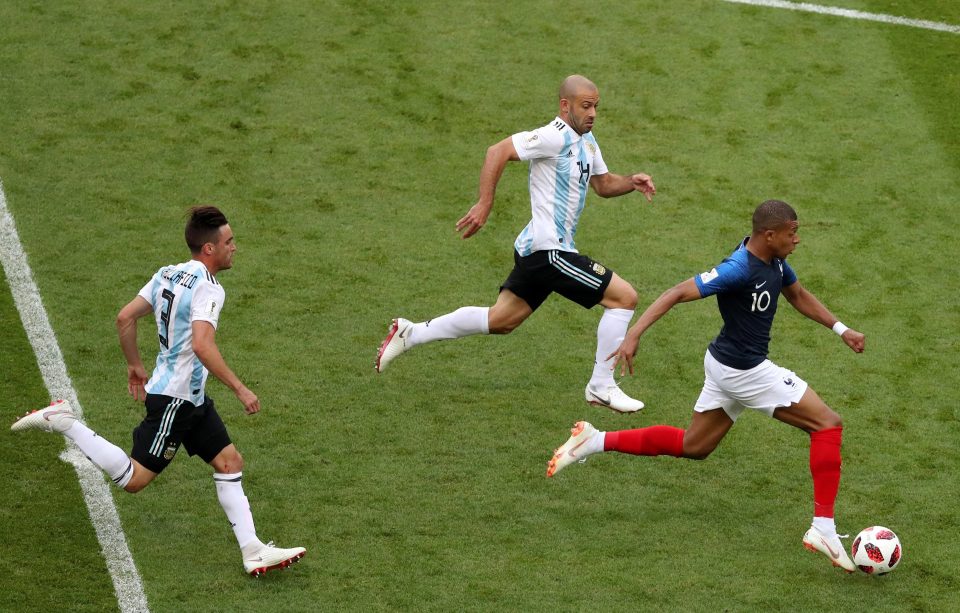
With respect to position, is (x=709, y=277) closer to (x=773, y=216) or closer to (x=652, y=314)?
(x=652, y=314)

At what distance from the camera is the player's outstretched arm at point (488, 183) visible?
9.18m

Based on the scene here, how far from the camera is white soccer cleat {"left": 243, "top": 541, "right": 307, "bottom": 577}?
7.89 metres

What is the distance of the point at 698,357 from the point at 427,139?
3884 millimetres

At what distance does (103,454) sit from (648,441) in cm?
331

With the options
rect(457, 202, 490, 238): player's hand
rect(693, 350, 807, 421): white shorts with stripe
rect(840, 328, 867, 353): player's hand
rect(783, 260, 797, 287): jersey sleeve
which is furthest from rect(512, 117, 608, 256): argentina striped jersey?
rect(840, 328, 867, 353): player's hand

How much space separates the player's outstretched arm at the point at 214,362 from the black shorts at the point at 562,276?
2641mm

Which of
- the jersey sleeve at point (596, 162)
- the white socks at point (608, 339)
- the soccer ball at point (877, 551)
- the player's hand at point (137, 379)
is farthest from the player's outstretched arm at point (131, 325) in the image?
the soccer ball at point (877, 551)

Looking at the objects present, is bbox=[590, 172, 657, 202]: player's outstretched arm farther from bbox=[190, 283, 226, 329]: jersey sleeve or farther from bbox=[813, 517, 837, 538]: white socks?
bbox=[190, 283, 226, 329]: jersey sleeve

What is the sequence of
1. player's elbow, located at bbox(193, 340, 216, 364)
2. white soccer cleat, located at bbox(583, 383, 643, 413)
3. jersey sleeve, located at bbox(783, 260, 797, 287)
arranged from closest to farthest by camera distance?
player's elbow, located at bbox(193, 340, 216, 364), jersey sleeve, located at bbox(783, 260, 797, 287), white soccer cleat, located at bbox(583, 383, 643, 413)

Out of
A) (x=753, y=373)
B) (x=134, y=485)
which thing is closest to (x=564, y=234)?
(x=753, y=373)

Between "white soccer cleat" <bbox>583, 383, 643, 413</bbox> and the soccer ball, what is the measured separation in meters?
2.00

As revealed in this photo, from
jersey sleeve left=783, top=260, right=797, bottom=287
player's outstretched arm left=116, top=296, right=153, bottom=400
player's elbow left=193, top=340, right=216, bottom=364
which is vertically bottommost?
player's outstretched arm left=116, top=296, right=153, bottom=400

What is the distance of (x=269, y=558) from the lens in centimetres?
790

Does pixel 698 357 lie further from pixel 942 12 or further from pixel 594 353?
pixel 942 12
